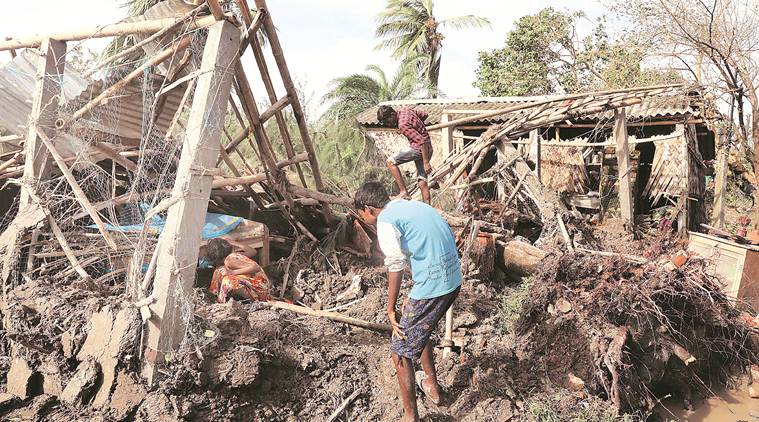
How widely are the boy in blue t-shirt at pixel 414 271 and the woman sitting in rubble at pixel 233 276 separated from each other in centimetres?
218

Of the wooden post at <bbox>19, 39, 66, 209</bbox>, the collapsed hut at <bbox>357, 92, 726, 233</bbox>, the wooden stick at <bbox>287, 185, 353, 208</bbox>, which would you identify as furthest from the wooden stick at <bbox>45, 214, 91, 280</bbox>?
the collapsed hut at <bbox>357, 92, 726, 233</bbox>

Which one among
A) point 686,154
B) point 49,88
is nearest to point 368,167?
point 686,154

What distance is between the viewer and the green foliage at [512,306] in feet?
16.4

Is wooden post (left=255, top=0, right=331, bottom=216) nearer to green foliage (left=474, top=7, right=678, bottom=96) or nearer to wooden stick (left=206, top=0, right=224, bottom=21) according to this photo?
wooden stick (left=206, top=0, right=224, bottom=21)

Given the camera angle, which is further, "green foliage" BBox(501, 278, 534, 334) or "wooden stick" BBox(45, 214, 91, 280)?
"green foliage" BBox(501, 278, 534, 334)

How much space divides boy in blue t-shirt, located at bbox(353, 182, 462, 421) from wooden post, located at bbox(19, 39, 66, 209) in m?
3.31

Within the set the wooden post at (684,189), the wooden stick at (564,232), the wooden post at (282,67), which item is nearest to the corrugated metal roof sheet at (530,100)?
the wooden post at (684,189)

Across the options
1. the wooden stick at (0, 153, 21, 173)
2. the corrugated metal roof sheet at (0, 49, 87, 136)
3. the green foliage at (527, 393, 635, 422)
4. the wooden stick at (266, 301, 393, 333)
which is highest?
the corrugated metal roof sheet at (0, 49, 87, 136)

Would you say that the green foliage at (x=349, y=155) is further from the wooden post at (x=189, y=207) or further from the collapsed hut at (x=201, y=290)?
the wooden post at (x=189, y=207)

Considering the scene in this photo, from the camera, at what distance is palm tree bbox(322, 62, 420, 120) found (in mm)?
19828

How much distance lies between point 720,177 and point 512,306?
684 cm

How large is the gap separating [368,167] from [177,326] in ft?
39.5

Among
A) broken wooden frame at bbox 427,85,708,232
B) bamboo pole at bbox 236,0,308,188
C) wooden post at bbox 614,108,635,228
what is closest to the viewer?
bamboo pole at bbox 236,0,308,188

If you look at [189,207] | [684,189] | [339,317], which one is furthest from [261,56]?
[684,189]
